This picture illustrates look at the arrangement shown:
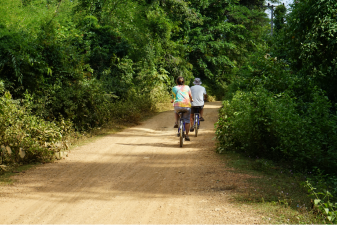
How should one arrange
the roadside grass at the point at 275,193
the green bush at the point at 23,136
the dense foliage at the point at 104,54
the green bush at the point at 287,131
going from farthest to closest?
the dense foliage at the point at 104,54 → the green bush at the point at 23,136 → the green bush at the point at 287,131 → the roadside grass at the point at 275,193

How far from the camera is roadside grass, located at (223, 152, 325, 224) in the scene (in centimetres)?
460

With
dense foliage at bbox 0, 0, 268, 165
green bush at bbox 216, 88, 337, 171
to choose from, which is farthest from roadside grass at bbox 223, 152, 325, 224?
dense foliage at bbox 0, 0, 268, 165

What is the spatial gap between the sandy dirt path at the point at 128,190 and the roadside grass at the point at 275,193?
0.23 m

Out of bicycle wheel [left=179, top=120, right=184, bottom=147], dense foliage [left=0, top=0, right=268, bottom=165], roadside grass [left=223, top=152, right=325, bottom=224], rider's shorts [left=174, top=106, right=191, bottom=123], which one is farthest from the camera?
rider's shorts [left=174, top=106, right=191, bottom=123]

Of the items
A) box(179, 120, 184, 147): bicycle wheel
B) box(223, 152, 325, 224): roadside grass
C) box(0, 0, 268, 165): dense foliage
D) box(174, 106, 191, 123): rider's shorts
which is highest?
box(0, 0, 268, 165): dense foliage

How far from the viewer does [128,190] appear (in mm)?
5996

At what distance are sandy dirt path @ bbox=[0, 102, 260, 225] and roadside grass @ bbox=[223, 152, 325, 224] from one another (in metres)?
0.23

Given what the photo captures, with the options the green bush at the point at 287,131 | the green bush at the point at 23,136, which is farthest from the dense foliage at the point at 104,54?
the green bush at the point at 287,131

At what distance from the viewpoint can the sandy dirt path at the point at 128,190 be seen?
4.75 metres

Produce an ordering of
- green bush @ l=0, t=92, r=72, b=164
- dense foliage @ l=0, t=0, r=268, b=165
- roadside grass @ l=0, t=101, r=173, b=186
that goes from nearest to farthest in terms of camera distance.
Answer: roadside grass @ l=0, t=101, r=173, b=186 < green bush @ l=0, t=92, r=72, b=164 < dense foliage @ l=0, t=0, r=268, b=165

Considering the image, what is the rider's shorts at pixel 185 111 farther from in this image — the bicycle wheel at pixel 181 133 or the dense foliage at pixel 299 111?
the dense foliage at pixel 299 111

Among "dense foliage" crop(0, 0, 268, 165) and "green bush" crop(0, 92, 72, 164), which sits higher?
"dense foliage" crop(0, 0, 268, 165)

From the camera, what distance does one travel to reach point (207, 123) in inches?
615

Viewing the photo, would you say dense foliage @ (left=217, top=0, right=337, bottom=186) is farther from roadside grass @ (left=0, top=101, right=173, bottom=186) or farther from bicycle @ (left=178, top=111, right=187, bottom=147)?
roadside grass @ (left=0, top=101, right=173, bottom=186)
